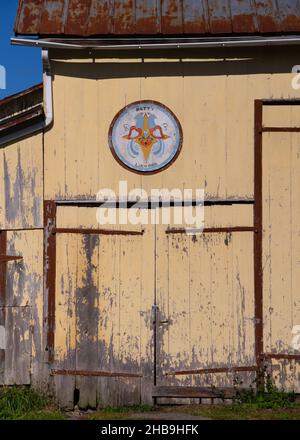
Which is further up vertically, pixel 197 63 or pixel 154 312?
pixel 197 63

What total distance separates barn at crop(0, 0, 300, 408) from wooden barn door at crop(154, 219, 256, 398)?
0.02m

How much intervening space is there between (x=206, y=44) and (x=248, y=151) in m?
1.38

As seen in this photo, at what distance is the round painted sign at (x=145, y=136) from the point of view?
8.27 metres

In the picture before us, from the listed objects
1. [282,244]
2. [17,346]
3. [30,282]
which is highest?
[282,244]

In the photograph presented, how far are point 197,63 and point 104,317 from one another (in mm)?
3289

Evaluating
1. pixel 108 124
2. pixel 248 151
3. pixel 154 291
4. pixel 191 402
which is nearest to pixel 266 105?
pixel 248 151

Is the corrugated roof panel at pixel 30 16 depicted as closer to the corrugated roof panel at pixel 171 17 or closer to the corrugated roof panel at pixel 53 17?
the corrugated roof panel at pixel 53 17

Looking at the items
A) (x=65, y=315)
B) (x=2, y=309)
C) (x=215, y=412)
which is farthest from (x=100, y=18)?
(x=215, y=412)

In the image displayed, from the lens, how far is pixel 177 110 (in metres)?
8.30

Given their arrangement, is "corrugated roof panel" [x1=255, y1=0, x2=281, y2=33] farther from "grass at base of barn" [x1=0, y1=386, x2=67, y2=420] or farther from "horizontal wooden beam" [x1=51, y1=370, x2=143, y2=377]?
"grass at base of barn" [x1=0, y1=386, x2=67, y2=420]

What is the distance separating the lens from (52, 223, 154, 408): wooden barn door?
8.12 metres

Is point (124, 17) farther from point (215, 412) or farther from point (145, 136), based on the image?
point (215, 412)

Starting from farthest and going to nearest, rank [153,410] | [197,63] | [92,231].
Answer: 1. [197,63]
2. [92,231]
3. [153,410]
